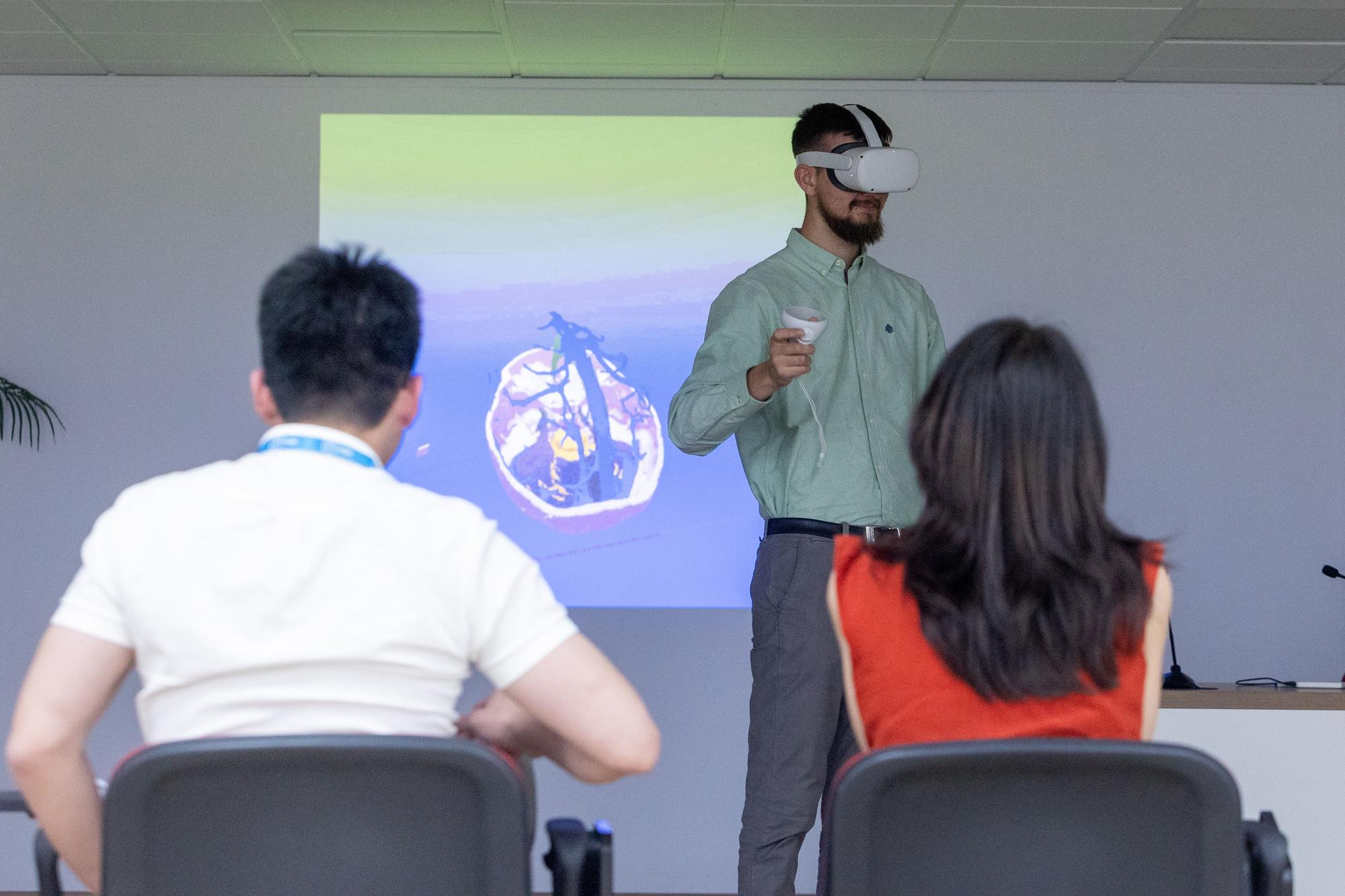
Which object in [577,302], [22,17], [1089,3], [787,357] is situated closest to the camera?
[787,357]

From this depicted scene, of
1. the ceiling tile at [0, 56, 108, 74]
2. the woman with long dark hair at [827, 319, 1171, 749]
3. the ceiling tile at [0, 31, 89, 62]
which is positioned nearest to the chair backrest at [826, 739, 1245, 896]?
the woman with long dark hair at [827, 319, 1171, 749]

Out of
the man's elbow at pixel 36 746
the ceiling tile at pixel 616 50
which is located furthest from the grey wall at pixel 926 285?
the man's elbow at pixel 36 746

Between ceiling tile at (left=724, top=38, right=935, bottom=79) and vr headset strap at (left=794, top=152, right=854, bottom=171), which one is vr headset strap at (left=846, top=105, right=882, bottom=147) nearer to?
vr headset strap at (left=794, top=152, right=854, bottom=171)

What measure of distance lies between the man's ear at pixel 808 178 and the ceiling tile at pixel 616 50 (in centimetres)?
139

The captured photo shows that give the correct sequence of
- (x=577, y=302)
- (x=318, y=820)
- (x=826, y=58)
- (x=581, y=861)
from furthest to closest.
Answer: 1. (x=577, y=302)
2. (x=826, y=58)
3. (x=581, y=861)
4. (x=318, y=820)

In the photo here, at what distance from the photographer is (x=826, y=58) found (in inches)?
165

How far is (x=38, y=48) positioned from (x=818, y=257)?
9.24ft

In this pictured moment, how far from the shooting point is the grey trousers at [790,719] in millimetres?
2422

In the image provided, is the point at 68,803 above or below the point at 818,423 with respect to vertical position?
below

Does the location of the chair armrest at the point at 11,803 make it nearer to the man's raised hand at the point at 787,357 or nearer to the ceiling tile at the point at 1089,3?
the man's raised hand at the point at 787,357

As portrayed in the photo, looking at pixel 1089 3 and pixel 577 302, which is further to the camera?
pixel 577 302

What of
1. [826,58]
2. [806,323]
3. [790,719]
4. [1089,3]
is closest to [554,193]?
[826,58]

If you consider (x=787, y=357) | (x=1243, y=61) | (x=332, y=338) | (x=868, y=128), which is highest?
(x=1243, y=61)

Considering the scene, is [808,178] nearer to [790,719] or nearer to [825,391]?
[825,391]
